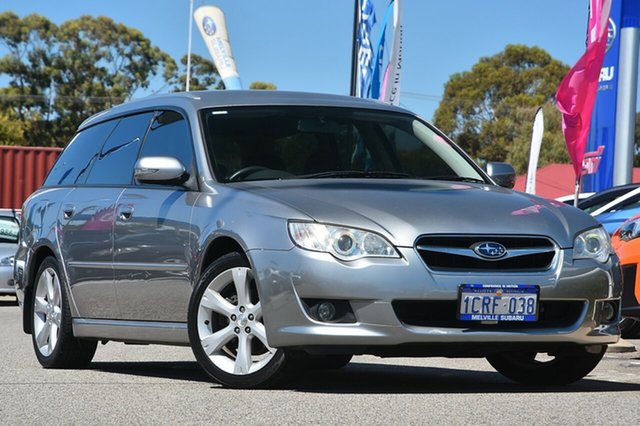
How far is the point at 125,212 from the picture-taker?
8.08m

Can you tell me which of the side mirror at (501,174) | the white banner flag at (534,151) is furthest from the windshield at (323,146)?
the white banner flag at (534,151)

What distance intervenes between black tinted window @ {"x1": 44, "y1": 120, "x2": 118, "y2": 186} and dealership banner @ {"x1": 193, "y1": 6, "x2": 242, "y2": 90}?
2924 cm

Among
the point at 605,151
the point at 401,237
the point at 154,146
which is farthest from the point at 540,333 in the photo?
the point at 605,151

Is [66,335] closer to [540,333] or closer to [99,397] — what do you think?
[99,397]

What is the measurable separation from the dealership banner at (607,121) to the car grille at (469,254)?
14664mm

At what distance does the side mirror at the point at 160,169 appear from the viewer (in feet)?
24.7

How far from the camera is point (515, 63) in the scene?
82438 mm

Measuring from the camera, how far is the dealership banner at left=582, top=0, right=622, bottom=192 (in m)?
21.1

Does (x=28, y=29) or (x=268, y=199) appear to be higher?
(x=28, y=29)

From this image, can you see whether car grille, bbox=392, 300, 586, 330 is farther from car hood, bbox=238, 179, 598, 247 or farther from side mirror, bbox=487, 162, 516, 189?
side mirror, bbox=487, 162, 516, 189

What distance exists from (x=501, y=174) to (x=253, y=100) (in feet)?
5.01

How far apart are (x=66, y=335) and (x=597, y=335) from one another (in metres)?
3.47

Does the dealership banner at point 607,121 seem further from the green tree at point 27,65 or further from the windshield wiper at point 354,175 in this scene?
the green tree at point 27,65

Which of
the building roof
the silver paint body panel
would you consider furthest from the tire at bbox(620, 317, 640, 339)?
the building roof
